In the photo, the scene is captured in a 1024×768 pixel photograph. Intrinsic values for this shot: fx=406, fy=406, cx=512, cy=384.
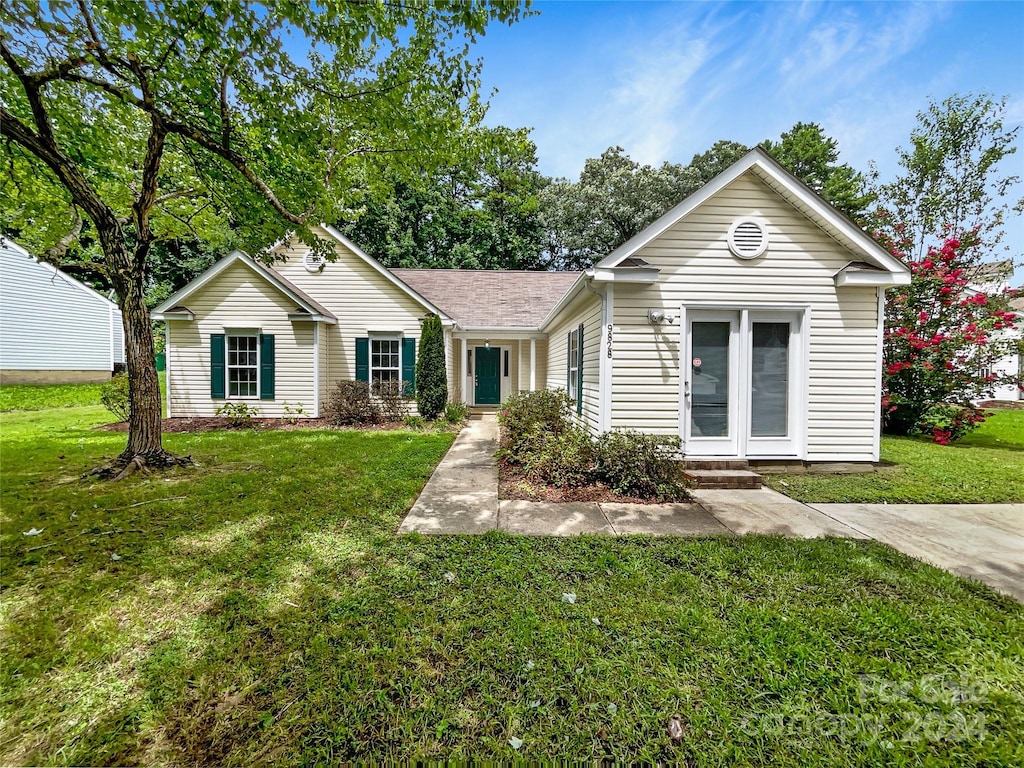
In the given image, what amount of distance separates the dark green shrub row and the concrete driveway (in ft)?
5.66

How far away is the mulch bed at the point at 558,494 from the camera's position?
197 inches

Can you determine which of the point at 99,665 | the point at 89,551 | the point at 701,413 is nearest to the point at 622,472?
the point at 701,413

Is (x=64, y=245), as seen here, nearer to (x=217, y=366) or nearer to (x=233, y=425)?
(x=217, y=366)

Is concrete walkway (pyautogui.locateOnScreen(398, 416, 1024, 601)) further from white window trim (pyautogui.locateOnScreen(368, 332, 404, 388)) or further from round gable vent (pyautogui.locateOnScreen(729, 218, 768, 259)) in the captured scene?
white window trim (pyautogui.locateOnScreen(368, 332, 404, 388))

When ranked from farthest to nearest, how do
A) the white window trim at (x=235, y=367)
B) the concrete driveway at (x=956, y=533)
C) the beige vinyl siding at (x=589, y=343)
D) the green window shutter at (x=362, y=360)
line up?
the green window shutter at (x=362, y=360)
the white window trim at (x=235, y=367)
the beige vinyl siding at (x=589, y=343)
the concrete driveway at (x=956, y=533)

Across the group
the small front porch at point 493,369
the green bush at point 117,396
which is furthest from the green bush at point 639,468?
the green bush at point 117,396

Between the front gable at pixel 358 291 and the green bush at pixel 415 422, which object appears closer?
the green bush at pixel 415 422

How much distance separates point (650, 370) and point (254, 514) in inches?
214

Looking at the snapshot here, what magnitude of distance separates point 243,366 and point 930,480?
1457 centimetres

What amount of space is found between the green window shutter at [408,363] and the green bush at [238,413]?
4050 mm

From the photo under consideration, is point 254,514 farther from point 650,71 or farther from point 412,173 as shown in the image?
point 650,71

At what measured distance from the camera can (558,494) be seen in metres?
5.15

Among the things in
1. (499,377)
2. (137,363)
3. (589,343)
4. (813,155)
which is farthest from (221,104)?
(813,155)

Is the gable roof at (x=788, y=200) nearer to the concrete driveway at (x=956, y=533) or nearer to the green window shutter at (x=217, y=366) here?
the concrete driveway at (x=956, y=533)
